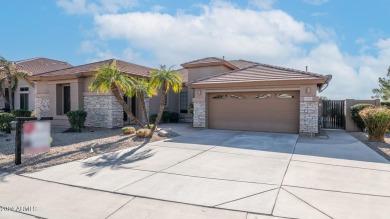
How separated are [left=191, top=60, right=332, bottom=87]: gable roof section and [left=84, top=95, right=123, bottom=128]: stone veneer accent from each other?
191 inches

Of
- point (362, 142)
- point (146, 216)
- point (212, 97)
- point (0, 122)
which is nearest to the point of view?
point (146, 216)

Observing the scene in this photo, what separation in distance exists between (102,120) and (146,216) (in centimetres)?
1227

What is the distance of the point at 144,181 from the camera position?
19.4 ft

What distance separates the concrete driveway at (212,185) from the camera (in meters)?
4.46

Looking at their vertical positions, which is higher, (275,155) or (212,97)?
(212,97)

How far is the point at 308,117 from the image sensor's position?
13.1 meters

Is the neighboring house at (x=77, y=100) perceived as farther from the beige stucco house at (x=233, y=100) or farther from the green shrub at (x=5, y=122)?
the green shrub at (x=5, y=122)

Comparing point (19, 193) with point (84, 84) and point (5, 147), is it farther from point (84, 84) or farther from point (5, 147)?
point (84, 84)

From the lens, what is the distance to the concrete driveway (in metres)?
4.46

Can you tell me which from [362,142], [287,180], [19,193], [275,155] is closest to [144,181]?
[19,193]

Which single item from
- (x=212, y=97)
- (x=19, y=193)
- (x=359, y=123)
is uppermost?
(x=212, y=97)

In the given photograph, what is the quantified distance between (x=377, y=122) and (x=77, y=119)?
1478cm

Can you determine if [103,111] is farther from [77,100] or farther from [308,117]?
[308,117]

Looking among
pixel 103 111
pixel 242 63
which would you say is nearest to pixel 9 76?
pixel 103 111
